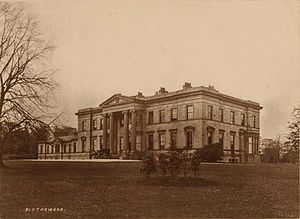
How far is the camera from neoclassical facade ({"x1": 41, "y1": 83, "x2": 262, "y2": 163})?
1565 centimetres

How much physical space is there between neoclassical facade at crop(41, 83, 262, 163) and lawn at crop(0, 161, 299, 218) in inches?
167

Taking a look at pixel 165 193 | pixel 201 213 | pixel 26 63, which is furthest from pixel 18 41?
pixel 201 213

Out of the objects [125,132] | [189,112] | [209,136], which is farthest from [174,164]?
[125,132]

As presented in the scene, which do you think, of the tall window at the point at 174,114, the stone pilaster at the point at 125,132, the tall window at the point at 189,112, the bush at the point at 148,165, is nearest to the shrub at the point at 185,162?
the bush at the point at 148,165

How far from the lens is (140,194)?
848 cm

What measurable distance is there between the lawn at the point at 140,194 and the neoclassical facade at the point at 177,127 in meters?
4.25

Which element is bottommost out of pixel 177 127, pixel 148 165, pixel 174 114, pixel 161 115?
pixel 148 165

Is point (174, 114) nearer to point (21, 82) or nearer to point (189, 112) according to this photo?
point (189, 112)

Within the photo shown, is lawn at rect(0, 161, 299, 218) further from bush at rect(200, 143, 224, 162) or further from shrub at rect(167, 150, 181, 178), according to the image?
bush at rect(200, 143, 224, 162)

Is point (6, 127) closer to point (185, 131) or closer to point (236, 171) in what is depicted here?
point (236, 171)

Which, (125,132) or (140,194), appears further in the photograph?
(125,132)

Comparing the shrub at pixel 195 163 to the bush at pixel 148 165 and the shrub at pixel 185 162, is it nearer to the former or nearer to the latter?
the shrub at pixel 185 162

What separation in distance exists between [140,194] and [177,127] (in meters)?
11.7

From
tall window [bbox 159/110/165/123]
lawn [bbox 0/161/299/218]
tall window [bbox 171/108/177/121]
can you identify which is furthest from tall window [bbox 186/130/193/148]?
lawn [bbox 0/161/299/218]
